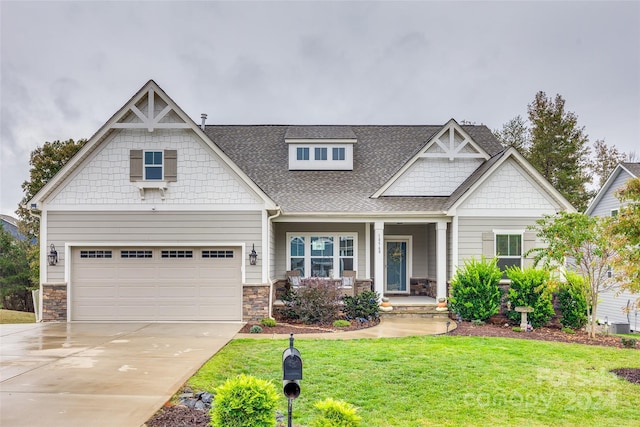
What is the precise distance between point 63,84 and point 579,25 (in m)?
19.2

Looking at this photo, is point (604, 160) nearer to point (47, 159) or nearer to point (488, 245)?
point (488, 245)

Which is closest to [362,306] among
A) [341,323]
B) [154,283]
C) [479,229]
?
[341,323]

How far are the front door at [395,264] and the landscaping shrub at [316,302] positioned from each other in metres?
4.16

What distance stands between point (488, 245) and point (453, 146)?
11.6 ft

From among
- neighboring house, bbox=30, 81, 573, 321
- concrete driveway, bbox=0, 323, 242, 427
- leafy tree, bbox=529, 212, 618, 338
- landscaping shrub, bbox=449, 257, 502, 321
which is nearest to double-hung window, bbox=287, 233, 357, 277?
neighboring house, bbox=30, 81, 573, 321

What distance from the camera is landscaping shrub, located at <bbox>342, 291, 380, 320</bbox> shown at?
13.4 m

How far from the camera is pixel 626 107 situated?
25.0 metres

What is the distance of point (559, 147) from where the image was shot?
95.5 ft

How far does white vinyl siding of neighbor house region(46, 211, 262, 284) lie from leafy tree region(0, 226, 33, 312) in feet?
56.2

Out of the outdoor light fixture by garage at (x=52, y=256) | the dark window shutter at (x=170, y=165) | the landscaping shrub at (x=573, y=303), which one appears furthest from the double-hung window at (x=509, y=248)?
the outdoor light fixture by garage at (x=52, y=256)

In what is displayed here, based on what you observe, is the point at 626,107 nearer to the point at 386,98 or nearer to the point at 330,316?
the point at 386,98

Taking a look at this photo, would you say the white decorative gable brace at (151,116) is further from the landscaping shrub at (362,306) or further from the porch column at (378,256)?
the landscaping shrub at (362,306)

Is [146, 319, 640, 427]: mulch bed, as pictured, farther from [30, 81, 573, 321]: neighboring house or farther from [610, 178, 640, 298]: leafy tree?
[610, 178, 640, 298]: leafy tree

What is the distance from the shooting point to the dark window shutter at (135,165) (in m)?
13.3
